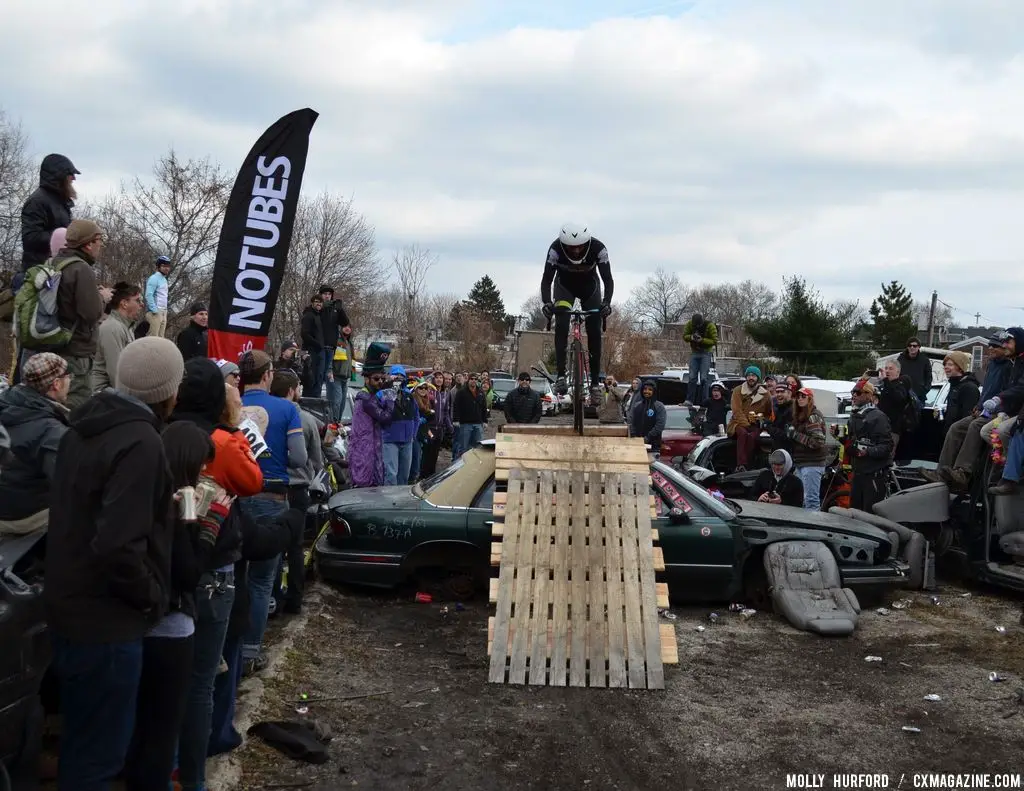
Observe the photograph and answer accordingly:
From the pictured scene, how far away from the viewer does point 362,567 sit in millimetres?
8930

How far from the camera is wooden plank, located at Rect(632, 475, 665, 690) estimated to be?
22.0 feet

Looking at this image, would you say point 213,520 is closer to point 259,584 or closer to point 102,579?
point 102,579

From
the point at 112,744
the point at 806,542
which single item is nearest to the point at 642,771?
the point at 112,744

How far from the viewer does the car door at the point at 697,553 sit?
898 centimetres

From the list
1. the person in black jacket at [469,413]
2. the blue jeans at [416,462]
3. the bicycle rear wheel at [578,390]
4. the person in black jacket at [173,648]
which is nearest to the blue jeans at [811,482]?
the bicycle rear wheel at [578,390]

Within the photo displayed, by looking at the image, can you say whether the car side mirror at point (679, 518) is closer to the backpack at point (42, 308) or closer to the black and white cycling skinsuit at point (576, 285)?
the black and white cycling skinsuit at point (576, 285)

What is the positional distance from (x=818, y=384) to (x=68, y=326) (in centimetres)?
2121

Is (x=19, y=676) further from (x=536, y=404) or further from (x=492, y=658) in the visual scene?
(x=536, y=404)

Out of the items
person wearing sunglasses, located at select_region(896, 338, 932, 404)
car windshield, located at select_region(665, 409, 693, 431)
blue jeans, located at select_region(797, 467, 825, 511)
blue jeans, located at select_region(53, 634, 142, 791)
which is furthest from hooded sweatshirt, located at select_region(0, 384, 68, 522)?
car windshield, located at select_region(665, 409, 693, 431)

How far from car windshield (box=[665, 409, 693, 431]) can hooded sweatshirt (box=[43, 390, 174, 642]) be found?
15.3 metres

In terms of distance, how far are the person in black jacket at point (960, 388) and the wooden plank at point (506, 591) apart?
22.6 feet

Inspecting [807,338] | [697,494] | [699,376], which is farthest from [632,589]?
[807,338]

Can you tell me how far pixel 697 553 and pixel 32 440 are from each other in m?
5.99

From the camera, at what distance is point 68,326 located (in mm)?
6422
